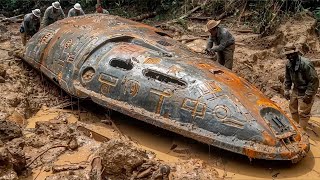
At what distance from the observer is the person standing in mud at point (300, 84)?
7715 mm

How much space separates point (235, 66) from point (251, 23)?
134 inches

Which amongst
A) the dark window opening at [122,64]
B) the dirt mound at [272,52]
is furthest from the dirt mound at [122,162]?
the dirt mound at [272,52]

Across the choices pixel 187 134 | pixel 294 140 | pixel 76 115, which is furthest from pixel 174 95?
pixel 76 115

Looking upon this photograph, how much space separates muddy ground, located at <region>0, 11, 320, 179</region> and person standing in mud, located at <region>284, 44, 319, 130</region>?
48 centimetres

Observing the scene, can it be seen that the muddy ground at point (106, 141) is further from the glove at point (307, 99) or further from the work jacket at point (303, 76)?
the work jacket at point (303, 76)

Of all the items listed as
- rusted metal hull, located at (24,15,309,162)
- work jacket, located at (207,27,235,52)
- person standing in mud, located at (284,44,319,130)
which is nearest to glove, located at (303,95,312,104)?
person standing in mud, located at (284,44,319,130)

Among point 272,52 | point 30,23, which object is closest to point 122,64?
point 272,52

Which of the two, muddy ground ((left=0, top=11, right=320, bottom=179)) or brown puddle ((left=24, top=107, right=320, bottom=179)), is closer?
muddy ground ((left=0, top=11, right=320, bottom=179))

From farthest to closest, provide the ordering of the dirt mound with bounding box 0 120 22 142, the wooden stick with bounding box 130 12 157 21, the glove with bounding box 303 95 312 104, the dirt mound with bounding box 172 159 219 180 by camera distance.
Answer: the wooden stick with bounding box 130 12 157 21 < the glove with bounding box 303 95 312 104 < the dirt mound with bounding box 0 120 22 142 < the dirt mound with bounding box 172 159 219 180

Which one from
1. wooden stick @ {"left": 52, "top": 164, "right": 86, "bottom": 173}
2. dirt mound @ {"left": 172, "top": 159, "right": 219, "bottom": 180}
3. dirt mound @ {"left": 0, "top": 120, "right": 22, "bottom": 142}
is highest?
dirt mound @ {"left": 0, "top": 120, "right": 22, "bottom": 142}

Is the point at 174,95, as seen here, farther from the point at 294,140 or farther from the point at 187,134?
the point at 294,140

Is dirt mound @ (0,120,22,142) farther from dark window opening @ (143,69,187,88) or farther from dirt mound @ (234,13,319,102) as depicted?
dirt mound @ (234,13,319,102)

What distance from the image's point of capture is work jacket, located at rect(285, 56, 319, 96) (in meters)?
7.73

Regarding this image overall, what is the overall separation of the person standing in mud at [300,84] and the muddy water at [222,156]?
485 millimetres
